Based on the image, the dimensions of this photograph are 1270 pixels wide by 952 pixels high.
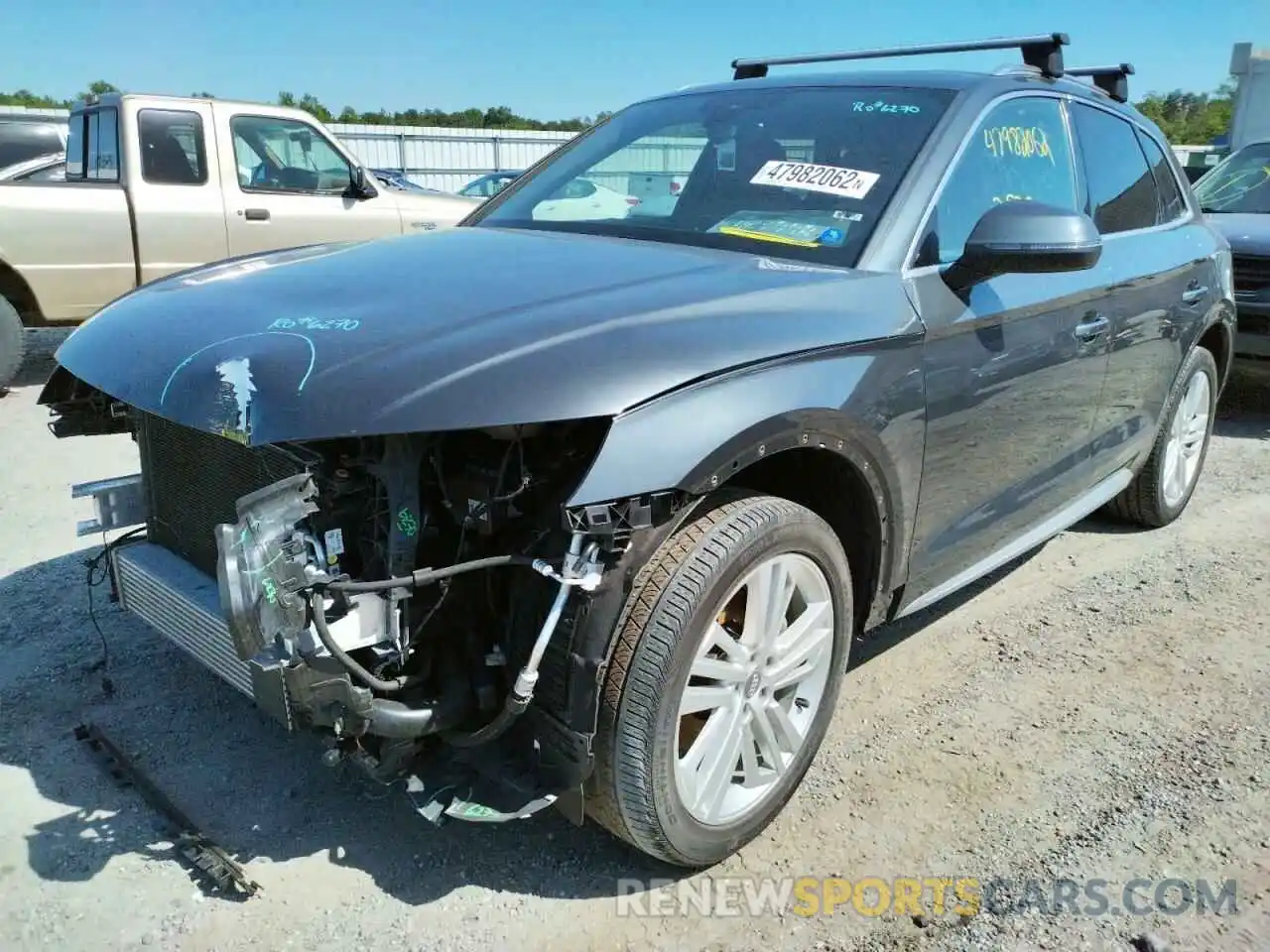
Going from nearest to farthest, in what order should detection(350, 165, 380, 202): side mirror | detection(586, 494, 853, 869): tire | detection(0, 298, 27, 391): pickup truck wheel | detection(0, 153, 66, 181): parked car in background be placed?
1. detection(586, 494, 853, 869): tire
2. detection(0, 298, 27, 391): pickup truck wheel
3. detection(0, 153, 66, 181): parked car in background
4. detection(350, 165, 380, 202): side mirror

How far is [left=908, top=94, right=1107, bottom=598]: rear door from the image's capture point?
280 centimetres

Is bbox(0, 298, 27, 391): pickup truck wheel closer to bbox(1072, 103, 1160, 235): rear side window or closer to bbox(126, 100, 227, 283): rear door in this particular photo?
bbox(126, 100, 227, 283): rear door

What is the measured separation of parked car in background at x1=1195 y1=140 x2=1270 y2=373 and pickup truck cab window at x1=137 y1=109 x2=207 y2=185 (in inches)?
270

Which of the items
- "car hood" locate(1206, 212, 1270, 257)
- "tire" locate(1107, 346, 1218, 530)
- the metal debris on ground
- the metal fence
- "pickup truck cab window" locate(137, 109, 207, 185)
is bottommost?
the metal debris on ground

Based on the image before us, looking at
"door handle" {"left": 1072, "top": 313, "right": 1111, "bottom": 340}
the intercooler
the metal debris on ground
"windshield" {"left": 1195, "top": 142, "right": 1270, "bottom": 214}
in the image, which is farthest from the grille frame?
"windshield" {"left": 1195, "top": 142, "right": 1270, "bottom": 214}

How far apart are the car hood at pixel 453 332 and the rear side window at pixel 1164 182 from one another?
2.29m

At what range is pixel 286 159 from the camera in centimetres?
807

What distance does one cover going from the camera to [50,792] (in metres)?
2.70

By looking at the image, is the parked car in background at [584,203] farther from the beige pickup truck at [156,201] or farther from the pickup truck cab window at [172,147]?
the pickup truck cab window at [172,147]

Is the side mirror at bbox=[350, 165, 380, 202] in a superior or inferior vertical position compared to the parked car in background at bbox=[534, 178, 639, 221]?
superior

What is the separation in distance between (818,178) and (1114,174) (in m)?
1.60

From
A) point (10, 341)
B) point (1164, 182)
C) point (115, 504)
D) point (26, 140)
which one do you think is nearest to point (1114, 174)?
point (1164, 182)

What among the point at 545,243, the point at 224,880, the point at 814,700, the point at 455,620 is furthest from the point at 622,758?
the point at 545,243

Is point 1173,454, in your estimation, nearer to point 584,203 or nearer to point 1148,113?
point 584,203
